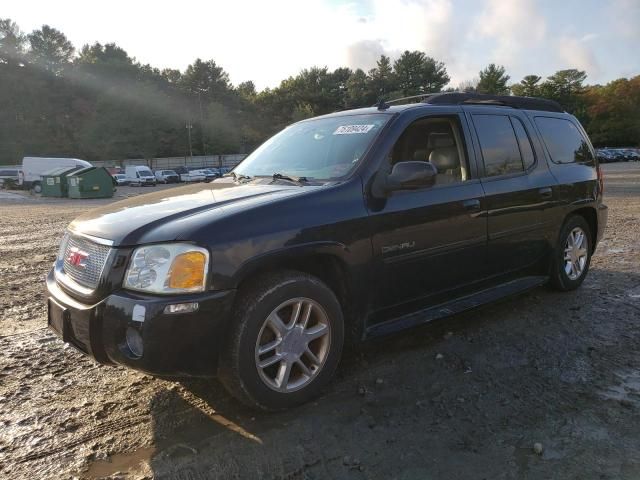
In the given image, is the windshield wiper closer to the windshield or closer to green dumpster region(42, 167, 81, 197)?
the windshield

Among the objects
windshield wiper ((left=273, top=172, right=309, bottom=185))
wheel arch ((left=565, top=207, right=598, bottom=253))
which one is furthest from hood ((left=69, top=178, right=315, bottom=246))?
wheel arch ((left=565, top=207, right=598, bottom=253))

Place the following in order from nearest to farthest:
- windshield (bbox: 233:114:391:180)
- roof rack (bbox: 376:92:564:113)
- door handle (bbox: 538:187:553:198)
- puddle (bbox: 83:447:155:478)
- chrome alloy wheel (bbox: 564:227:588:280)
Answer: puddle (bbox: 83:447:155:478), windshield (bbox: 233:114:391:180), roof rack (bbox: 376:92:564:113), door handle (bbox: 538:187:553:198), chrome alloy wheel (bbox: 564:227:588:280)

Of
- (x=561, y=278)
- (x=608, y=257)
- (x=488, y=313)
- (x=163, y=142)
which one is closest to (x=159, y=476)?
(x=488, y=313)

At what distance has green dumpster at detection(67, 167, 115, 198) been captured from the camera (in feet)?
88.8

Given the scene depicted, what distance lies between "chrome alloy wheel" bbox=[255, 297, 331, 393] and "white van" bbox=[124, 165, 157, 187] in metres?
47.0

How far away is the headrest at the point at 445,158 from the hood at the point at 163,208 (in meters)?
1.30

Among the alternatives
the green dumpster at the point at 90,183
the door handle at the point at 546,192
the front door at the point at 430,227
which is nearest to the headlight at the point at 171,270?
the front door at the point at 430,227

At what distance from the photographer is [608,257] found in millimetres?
6734

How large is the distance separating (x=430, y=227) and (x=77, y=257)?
7.67 ft

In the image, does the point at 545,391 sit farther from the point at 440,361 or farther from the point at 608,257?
the point at 608,257

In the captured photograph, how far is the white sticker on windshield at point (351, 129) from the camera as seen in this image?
3695 mm

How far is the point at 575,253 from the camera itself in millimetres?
5207

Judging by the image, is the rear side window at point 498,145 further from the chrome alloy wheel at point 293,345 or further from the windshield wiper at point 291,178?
the chrome alloy wheel at point 293,345

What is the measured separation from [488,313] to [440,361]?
1.25m
